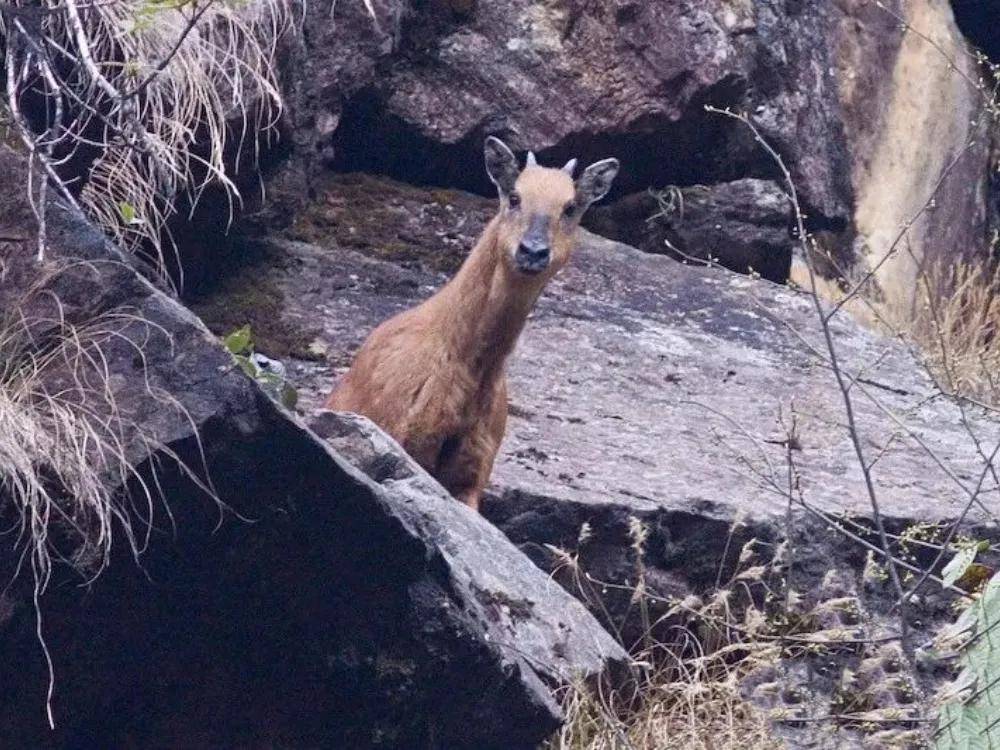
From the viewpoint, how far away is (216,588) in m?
4.66

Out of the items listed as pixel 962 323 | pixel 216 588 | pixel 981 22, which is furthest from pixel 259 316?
pixel 981 22

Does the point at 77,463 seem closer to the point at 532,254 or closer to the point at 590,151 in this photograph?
the point at 532,254

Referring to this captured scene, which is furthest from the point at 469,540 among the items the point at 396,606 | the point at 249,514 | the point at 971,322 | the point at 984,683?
the point at 971,322

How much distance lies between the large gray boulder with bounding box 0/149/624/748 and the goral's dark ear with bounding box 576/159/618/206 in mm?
3131

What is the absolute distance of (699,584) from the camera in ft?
22.0

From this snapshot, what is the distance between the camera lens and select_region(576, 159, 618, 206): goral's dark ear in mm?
7824

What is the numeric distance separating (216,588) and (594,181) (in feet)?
12.3

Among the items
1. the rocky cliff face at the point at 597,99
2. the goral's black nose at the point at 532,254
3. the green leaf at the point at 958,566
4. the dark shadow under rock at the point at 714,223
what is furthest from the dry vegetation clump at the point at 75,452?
the dark shadow under rock at the point at 714,223

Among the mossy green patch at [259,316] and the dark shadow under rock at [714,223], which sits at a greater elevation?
the dark shadow under rock at [714,223]

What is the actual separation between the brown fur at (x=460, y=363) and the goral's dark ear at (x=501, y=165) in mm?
184

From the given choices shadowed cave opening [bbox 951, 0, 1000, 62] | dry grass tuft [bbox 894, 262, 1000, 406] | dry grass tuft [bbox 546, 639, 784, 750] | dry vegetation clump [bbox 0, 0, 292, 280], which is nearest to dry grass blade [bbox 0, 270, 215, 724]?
dry vegetation clump [bbox 0, 0, 292, 280]

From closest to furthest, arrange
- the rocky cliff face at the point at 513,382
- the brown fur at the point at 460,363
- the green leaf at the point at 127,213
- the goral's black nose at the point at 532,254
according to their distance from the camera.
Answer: the rocky cliff face at the point at 513,382, the green leaf at the point at 127,213, the brown fur at the point at 460,363, the goral's black nose at the point at 532,254

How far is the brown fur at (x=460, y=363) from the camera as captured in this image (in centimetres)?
700

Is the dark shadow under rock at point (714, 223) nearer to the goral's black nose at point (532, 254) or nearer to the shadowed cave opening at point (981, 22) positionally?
the goral's black nose at point (532, 254)
